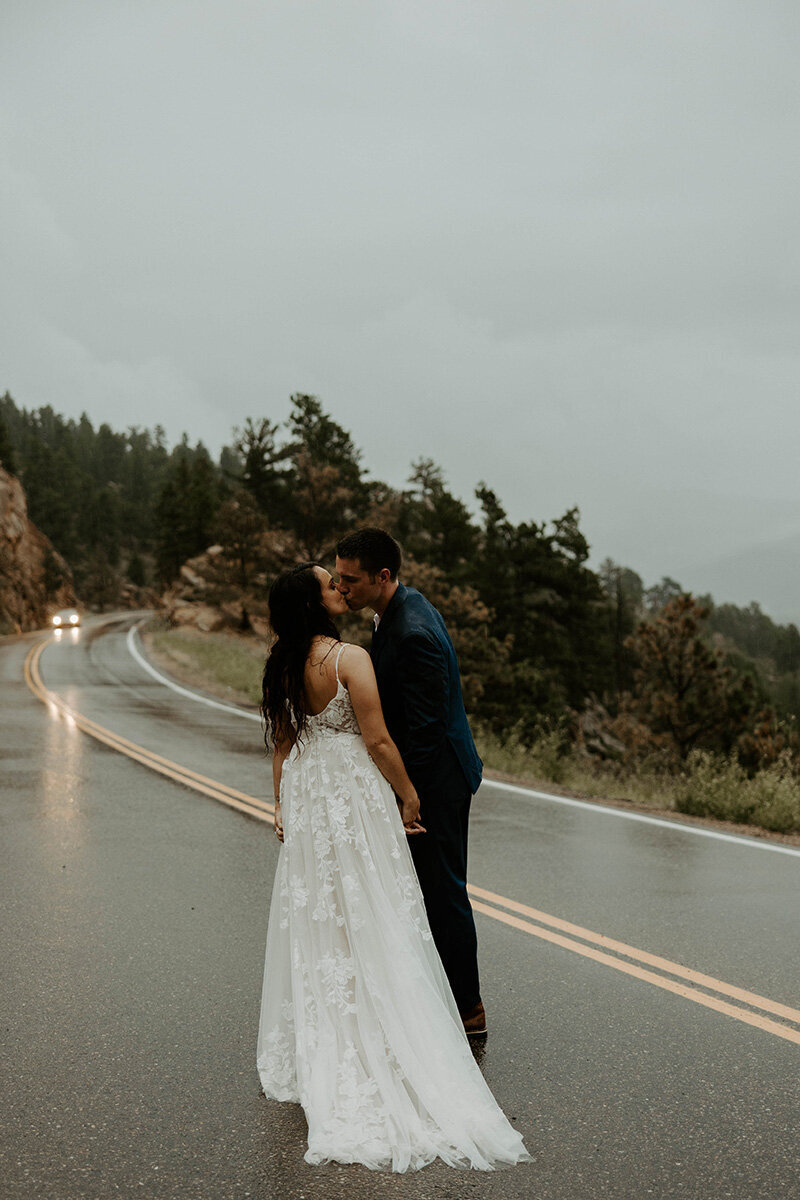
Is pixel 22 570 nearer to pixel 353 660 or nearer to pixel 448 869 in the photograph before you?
pixel 448 869

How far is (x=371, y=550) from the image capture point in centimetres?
389

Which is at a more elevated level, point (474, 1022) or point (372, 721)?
point (372, 721)

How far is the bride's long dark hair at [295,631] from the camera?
3.71 metres

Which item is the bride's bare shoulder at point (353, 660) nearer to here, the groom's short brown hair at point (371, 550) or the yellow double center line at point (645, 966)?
the groom's short brown hair at point (371, 550)

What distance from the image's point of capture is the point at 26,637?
45688 mm

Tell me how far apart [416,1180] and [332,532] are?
4811 centimetres

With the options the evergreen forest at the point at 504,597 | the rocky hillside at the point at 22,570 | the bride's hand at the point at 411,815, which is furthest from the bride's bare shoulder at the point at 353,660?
the rocky hillside at the point at 22,570

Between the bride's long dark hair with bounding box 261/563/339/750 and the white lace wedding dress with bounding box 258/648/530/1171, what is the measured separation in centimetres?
15

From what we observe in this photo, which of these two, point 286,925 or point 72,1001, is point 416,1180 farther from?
point 72,1001

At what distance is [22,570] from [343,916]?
67.3 meters

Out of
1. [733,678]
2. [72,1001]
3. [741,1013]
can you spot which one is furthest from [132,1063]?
[733,678]

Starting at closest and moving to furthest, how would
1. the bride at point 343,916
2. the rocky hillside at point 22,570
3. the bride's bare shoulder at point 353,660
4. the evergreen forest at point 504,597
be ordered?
the bride at point 343,916 → the bride's bare shoulder at point 353,660 → the evergreen forest at point 504,597 → the rocky hillside at point 22,570

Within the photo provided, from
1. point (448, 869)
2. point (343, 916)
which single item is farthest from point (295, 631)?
point (448, 869)

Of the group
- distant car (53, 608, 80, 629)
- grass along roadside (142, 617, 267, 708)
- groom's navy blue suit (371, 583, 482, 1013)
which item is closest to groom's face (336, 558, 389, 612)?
groom's navy blue suit (371, 583, 482, 1013)
